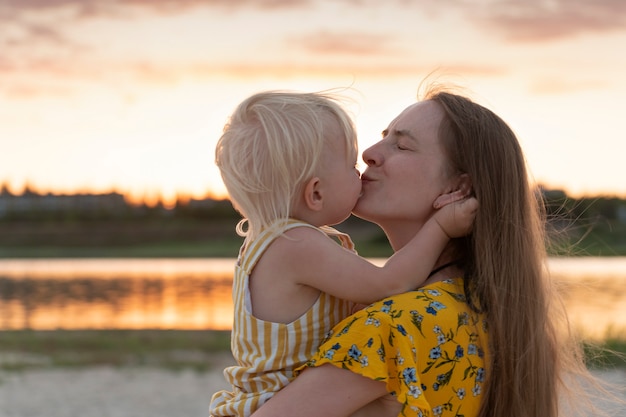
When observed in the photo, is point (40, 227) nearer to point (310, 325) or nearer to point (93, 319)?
point (93, 319)

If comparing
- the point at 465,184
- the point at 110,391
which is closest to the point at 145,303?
the point at 110,391

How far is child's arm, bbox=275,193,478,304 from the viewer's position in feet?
7.94

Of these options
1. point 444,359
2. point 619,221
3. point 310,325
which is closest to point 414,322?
point 444,359

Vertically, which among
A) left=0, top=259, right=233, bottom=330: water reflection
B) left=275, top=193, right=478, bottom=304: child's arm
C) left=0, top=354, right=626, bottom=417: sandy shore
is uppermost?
left=275, top=193, right=478, bottom=304: child's arm

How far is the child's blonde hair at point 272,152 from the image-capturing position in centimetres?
249

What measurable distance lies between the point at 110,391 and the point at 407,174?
8475 mm

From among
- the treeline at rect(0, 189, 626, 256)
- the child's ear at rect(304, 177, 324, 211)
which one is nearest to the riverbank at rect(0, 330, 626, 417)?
the child's ear at rect(304, 177, 324, 211)

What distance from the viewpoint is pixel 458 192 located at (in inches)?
102

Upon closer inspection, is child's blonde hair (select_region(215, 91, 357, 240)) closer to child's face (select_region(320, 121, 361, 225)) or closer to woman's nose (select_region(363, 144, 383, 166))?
child's face (select_region(320, 121, 361, 225))

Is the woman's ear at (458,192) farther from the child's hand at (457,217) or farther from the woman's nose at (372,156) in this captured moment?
the woman's nose at (372,156)

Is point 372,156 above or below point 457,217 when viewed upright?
above

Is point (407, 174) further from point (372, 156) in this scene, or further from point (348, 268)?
point (348, 268)

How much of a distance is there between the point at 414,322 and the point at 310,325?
31cm

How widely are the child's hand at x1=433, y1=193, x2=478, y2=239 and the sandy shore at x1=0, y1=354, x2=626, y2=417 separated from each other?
6940mm
